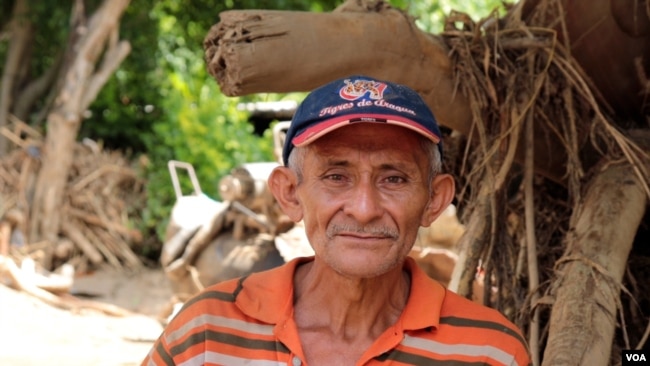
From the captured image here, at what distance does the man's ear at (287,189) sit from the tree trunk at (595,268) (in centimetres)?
89

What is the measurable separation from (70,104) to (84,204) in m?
1.36

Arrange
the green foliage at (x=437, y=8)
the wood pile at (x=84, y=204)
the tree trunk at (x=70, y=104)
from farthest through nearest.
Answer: the green foliage at (x=437, y=8) < the wood pile at (x=84, y=204) < the tree trunk at (x=70, y=104)

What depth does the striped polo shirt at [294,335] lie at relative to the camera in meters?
2.00

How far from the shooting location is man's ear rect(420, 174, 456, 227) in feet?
7.01

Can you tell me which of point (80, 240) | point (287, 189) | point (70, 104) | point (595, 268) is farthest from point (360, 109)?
point (80, 240)

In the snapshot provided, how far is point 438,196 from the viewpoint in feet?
7.09

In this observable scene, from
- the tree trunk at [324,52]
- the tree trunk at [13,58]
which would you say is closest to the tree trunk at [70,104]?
the tree trunk at [13,58]

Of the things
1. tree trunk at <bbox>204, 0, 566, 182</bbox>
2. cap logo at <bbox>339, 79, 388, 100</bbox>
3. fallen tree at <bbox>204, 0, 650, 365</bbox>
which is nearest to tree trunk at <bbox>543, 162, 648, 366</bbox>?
fallen tree at <bbox>204, 0, 650, 365</bbox>

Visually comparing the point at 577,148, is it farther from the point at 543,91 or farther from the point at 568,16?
the point at 568,16

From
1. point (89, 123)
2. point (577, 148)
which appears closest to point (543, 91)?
point (577, 148)

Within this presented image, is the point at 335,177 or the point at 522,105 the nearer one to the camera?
the point at 335,177

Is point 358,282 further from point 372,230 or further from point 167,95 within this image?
point 167,95

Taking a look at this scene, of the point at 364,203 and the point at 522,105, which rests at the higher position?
the point at 364,203

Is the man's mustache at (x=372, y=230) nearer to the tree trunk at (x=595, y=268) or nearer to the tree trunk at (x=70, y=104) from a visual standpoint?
the tree trunk at (x=595, y=268)
